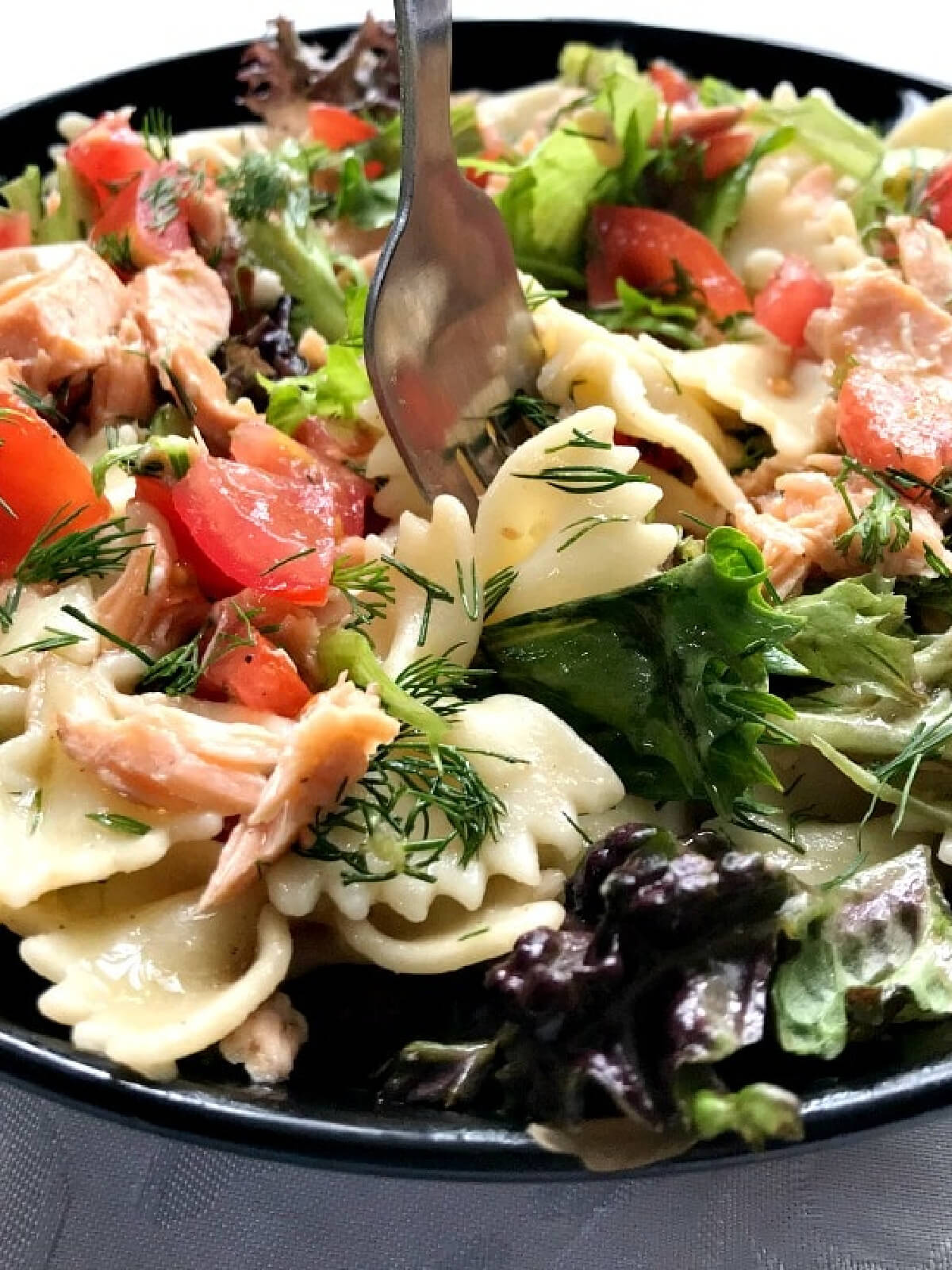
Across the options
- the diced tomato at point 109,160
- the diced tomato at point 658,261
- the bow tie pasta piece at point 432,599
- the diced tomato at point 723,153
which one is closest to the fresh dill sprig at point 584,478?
the bow tie pasta piece at point 432,599

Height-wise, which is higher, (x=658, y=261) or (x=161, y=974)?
(x=658, y=261)

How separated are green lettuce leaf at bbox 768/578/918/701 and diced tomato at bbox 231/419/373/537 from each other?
43.8 inches

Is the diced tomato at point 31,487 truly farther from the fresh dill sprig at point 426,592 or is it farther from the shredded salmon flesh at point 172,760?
the fresh dill sprig at point 426,592

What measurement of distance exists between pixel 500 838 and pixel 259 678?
0.62 meters

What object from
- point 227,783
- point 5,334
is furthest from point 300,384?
point 227,783

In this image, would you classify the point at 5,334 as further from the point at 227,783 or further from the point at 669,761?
the point at 669,761

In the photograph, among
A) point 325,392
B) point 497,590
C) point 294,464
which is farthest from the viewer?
point 325,392

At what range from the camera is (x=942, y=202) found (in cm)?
410

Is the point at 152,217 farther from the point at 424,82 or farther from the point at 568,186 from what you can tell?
the point at 568,186

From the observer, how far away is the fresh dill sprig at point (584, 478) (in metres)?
2.90

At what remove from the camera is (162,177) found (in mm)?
3857

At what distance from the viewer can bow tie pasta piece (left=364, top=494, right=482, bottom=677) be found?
9.50 feet

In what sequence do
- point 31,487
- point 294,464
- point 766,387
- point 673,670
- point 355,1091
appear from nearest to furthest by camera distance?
1. point 355,1091
2. point 673,670
3. point 31,487
4. point 294,464
5. point 766,387

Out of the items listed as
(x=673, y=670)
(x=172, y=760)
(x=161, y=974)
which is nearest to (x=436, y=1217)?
(x=161, y=974)
